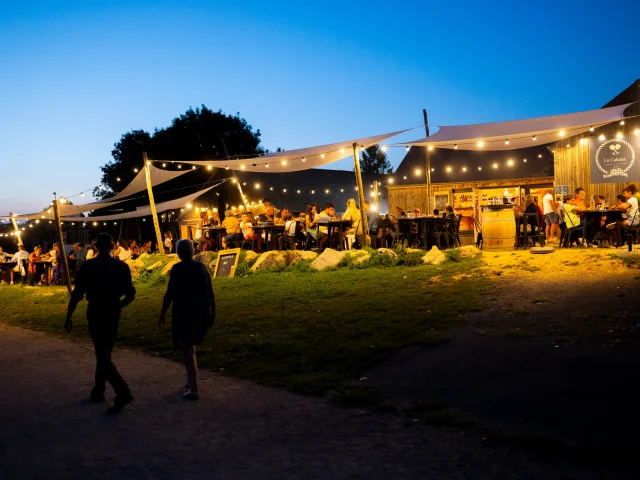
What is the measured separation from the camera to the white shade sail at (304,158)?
49.3 feet

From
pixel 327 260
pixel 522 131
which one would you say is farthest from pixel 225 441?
pixel 522 131

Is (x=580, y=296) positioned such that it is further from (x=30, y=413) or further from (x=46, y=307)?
(x=46, y=307)

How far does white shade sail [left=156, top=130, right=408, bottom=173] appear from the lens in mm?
15031

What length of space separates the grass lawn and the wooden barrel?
56.2 inches

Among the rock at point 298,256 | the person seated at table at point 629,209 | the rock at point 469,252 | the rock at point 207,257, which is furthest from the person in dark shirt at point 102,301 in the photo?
the person seated at table at point 629,209

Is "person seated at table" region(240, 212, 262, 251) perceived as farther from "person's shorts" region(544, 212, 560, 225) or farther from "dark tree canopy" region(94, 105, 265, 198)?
"dark tree canopy" region(94, 105, 265, 198)

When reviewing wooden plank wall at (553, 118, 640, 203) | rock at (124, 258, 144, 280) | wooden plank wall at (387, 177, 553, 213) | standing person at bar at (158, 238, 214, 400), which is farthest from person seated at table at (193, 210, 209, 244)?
standing person at bar at (158, 238, 214, 400)

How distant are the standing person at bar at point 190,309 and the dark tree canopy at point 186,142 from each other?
36.0 metres

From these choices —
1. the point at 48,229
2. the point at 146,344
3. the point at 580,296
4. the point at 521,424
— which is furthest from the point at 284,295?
the point at 48,229

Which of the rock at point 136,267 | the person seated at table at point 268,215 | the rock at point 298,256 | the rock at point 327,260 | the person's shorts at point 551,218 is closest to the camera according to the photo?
the rock at point 327,260

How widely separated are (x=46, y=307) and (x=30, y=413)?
9.53 m

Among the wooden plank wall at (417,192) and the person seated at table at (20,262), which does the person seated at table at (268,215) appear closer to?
the wooden plank wall at (417,192)

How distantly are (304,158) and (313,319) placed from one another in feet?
25.6

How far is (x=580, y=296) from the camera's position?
328 inches
